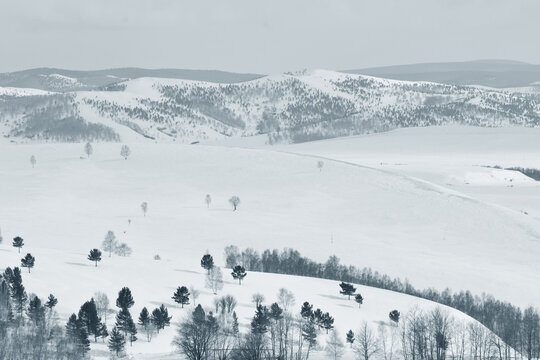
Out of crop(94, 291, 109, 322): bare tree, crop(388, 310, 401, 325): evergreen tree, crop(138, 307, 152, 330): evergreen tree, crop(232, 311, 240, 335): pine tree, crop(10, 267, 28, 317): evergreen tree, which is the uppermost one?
crop(10, 267, 28, 317): evergreen tree

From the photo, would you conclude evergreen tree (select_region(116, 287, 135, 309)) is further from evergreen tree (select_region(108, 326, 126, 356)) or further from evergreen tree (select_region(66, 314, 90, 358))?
evergreen tree (select_region(108, 326, 126, 356))

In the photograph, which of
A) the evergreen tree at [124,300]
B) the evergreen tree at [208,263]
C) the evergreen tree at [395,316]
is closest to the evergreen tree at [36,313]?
the evergreen tree at [124,300]

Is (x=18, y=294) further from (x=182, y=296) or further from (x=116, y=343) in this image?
(x=182, y=296)

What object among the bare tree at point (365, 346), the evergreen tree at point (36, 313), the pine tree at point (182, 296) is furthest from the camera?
the pine tree at point (182, 296)

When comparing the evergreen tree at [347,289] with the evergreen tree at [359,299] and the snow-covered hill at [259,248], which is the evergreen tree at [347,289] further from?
the evergreen tree at [359,299]

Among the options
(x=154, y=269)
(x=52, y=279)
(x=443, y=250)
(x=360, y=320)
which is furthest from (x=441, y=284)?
(x=52, y=279)

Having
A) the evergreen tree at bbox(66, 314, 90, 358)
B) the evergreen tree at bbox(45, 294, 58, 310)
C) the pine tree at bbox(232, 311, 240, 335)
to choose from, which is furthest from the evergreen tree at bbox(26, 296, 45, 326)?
the pine tree at bbox(232, 311, 240, 335)

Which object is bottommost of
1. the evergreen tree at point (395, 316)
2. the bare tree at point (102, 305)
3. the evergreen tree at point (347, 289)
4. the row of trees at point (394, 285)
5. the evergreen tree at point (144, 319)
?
the row of trees at point (394, 285)
